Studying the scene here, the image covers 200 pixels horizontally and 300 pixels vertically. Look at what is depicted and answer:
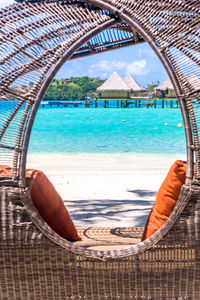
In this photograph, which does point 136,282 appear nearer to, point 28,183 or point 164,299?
point 164,299

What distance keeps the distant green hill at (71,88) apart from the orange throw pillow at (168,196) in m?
59.8

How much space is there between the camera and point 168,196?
2002mm

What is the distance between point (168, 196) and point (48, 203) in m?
0.64

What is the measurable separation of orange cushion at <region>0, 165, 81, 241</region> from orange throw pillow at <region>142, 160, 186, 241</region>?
511 mm

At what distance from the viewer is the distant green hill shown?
2468 inches

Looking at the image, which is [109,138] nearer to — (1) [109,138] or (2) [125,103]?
(1) [109,138]

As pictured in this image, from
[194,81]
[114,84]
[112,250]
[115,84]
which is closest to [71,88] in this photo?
[114,84]

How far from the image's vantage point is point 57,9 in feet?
7.17

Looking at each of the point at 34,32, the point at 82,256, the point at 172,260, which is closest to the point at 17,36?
the point at 34,32

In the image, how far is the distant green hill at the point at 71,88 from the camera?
6269cm

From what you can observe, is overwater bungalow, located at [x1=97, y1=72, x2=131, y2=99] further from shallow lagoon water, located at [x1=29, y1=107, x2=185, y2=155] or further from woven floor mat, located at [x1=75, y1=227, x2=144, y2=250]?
woven floor mat, located at [x1=75, y1=227, x2=144, y2=250]

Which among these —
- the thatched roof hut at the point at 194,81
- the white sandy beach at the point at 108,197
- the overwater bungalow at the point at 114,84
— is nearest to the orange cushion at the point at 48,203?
the thatched roof hut at the point at 194,81

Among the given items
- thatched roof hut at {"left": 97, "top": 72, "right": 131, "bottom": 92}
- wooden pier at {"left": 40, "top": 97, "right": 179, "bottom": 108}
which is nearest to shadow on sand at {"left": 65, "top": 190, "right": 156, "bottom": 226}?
thatched roof hut at {"left": 97, "top": 72, "right": 131, "bottom": 92}

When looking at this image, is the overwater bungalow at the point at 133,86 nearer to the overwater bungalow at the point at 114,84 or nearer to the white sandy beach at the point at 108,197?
the overwater bungalow at the point at 114,84
